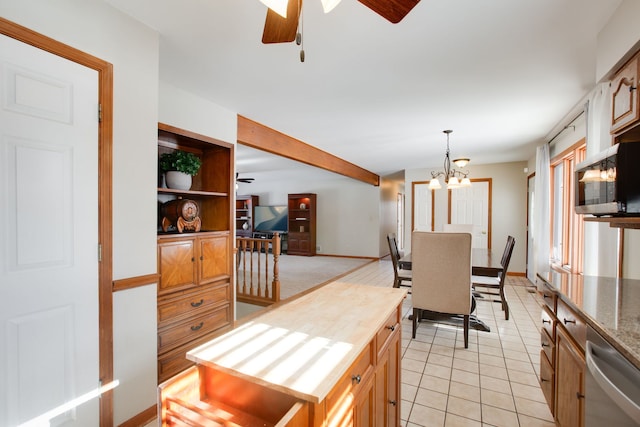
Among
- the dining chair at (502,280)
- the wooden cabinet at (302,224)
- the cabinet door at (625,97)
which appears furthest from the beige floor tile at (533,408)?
the wooden cabinet at (302,224)

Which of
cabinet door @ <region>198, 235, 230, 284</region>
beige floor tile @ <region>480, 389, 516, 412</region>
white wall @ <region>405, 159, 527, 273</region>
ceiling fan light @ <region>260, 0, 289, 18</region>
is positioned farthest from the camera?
white wall @ <region>405, 159, 527, 273</region>

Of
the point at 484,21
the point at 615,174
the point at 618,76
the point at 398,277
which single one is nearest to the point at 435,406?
the point at 615,174

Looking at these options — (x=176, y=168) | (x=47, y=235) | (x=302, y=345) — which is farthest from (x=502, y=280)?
(x=47, y=235)

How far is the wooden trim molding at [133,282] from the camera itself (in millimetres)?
1635

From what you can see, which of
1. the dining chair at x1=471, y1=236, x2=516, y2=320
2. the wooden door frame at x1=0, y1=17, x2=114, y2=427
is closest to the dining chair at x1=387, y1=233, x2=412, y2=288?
the dining chair at x1=471, y1=236, x2=516, y2=320

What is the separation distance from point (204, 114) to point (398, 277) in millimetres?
3107

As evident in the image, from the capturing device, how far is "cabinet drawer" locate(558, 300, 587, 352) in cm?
126

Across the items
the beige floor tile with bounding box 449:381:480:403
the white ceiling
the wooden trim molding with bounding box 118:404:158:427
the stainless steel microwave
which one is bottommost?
the beige floor tile with bounding box 449:381:480:403

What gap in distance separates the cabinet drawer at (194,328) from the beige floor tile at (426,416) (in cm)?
179

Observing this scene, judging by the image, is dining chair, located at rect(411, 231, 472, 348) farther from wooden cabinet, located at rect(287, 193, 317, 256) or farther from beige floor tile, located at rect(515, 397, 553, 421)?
wooden cabinet, located at rect(287, 193, 317, 256)

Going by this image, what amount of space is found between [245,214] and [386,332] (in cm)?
961

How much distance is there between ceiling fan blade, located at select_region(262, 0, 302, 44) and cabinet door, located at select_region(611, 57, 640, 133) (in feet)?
5.64

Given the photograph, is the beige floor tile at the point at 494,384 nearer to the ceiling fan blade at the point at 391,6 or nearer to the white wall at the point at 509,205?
the ceiling fan blade at the point at 391,6

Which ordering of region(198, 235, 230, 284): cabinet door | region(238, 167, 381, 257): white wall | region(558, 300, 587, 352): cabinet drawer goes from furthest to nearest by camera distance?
region(238, 167, 381, 257): white wall < region(198, 235, 230, 284): cabinet door < region(558, 300, 587, 352): cabinet drawer
